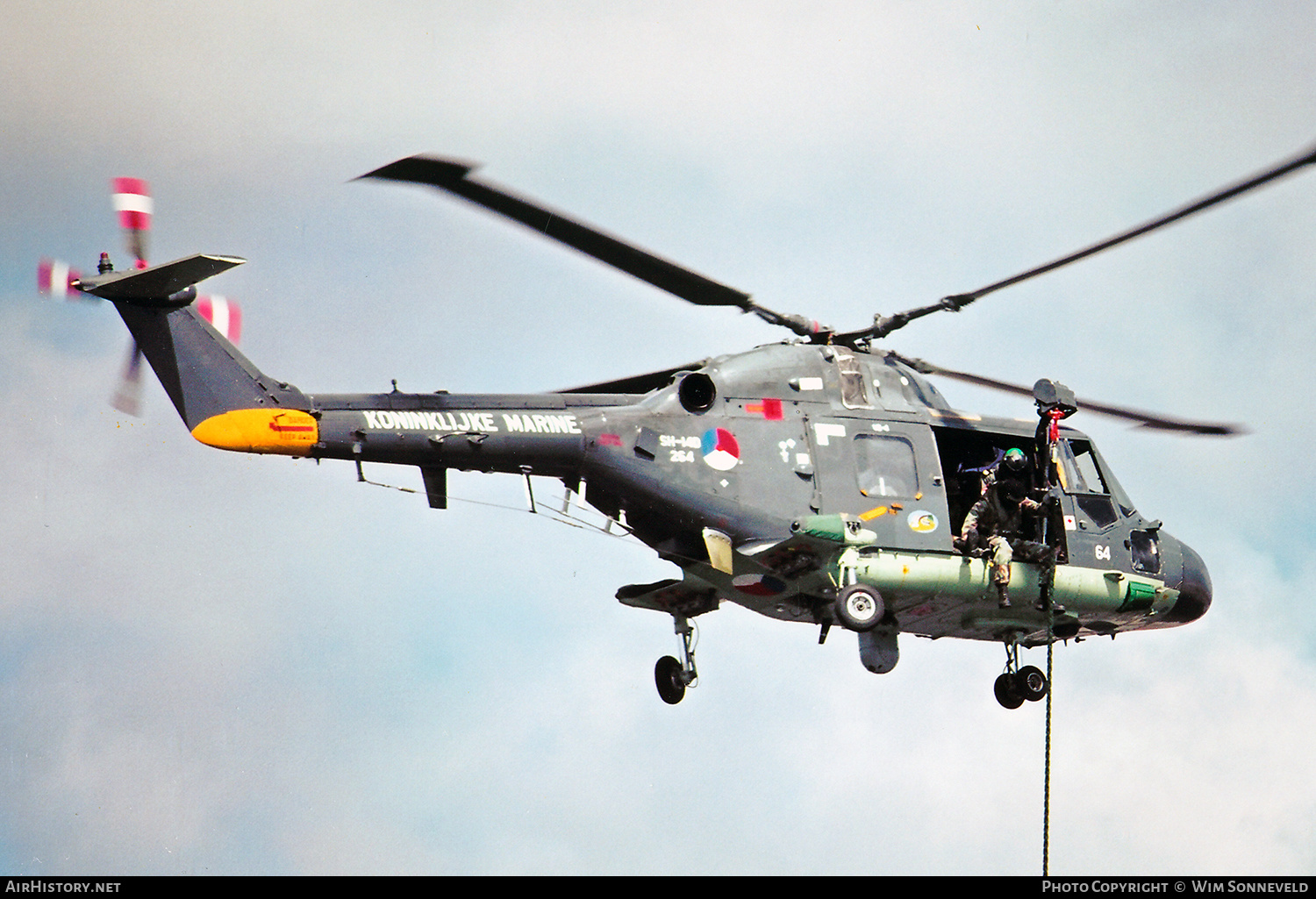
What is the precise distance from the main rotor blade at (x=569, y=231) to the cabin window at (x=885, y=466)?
7.59 ft

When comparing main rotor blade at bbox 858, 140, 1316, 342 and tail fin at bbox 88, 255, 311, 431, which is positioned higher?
main rotor blade at bbox 858, 140, 1316, 342

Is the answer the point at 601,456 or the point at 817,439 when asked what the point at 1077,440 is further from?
the point at 601,456

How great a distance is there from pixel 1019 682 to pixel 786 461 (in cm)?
505

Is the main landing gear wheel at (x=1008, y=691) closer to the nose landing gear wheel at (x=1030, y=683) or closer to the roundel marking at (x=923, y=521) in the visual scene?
the nose landing gear wheel at (x=1030, y=683)

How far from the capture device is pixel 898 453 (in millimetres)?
20625

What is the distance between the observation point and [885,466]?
67.3 ft

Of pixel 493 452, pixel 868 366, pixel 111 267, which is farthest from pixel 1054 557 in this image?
pixel 111 267

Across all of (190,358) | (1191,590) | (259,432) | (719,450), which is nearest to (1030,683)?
(1191,590)

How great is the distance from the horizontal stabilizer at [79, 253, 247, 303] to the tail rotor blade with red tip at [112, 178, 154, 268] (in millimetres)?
272

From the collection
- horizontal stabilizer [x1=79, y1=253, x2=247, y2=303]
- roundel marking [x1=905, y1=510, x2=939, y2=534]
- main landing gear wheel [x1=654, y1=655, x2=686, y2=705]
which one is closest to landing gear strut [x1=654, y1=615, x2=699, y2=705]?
main landing gear wheel [x1=654, y1=655, x2=686, y2=705]

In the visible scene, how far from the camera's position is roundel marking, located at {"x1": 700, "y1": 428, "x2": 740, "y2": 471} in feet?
65.1

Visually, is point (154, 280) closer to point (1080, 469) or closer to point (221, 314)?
point (221, 314)

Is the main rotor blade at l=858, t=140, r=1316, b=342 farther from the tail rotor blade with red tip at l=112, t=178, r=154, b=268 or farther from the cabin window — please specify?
the tail rotor blade with red tip at l=112, t=178, r=154, b=268

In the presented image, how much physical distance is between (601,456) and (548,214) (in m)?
3.23
